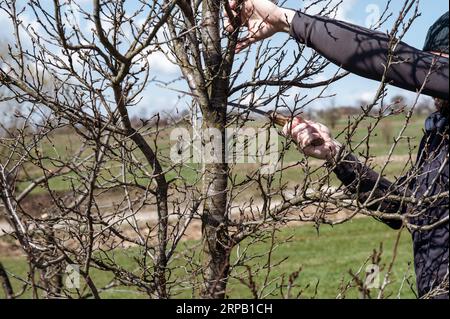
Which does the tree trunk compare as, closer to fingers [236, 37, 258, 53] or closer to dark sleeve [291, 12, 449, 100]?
fingers [236, 37, 258, 53]

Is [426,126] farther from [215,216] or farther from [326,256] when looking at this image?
[326,256]

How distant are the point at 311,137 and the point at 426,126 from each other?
432 millimetres

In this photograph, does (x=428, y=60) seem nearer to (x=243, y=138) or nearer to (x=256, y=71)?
(x=243, y=138)

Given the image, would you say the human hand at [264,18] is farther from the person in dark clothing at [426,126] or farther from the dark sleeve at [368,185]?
the dark sleeve at [368,185]

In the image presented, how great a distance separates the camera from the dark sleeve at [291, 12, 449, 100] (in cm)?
168

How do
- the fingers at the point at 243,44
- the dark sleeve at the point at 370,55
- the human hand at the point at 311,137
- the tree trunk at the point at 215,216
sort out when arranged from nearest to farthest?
1. the dark sleeve at the point at 370,55
2. the human hand at the point at 311,137
3. the fingers at the point at 243,44
4. the tree trunk at the point at 215,216

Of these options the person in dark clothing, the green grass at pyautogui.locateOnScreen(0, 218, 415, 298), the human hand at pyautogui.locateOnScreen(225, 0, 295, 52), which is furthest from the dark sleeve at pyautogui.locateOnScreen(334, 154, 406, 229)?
the green grass at pyautogui.locateOnScreen(0, 218, 415, 298)

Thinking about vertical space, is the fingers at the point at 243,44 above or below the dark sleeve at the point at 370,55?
above

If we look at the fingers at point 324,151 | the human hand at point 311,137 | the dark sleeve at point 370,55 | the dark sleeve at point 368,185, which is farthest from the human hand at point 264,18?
the dark sleeve at point 368,185

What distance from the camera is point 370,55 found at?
177cm

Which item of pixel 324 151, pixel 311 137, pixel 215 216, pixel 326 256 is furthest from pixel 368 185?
pixel 326 256

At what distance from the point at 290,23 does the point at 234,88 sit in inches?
47.0

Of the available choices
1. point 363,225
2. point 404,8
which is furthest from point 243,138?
point 363,225

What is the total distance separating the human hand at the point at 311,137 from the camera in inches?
88.7
